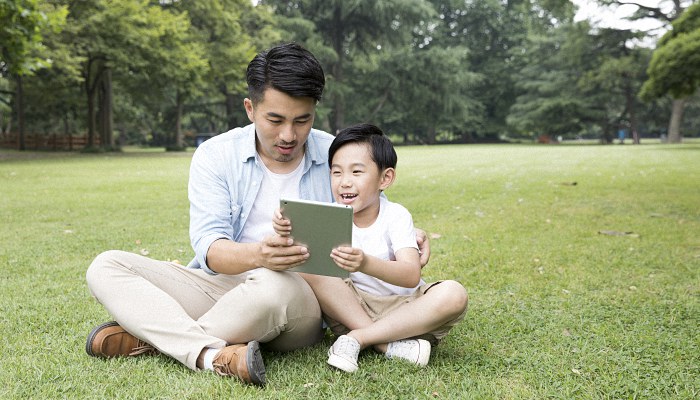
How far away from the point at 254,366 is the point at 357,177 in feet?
2.98

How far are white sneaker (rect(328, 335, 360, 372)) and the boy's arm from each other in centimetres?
29

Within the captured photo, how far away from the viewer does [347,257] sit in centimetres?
218

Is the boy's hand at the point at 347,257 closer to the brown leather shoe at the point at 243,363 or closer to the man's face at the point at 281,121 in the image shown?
the brown leather shoe at the point at 243,363

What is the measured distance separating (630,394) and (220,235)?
1.69 m

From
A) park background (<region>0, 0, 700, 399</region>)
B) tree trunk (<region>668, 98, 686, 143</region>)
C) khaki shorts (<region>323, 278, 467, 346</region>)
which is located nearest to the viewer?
park background (<region>0, 0, 700, 399</region>)

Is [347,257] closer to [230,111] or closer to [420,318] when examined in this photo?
[420,318]

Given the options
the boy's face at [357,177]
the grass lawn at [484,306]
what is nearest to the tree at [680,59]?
the grass lawn at [484,306]

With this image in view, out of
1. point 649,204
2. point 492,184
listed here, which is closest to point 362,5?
point 492,184

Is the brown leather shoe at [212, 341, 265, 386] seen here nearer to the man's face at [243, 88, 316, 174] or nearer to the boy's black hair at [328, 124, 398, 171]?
the man's face at [243, 88, 316, 174]

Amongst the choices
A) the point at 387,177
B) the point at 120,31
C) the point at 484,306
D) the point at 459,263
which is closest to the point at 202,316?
the point at 387,177

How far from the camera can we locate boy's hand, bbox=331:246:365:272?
7.14 feet

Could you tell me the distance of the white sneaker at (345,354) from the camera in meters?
2.32

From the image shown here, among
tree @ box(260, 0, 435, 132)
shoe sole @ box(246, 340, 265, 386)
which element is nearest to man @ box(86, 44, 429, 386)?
shoe sole @ box(246, 340, 265, 386)

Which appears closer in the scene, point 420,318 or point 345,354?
point 345,354
